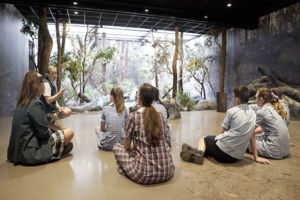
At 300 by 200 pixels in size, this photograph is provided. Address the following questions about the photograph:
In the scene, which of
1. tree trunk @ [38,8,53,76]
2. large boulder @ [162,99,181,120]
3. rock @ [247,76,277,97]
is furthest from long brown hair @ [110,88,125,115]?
rock @ [247,76,277,97]

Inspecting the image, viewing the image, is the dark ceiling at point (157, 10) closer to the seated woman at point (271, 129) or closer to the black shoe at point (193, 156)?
the seated woman at point (271, 129)

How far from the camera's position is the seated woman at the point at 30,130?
7.48 ft

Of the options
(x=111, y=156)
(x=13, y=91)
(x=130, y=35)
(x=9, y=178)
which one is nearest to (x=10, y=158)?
(x=9, y=178)

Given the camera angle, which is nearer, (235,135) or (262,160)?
(235,135)

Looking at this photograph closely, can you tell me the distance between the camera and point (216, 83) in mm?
10719

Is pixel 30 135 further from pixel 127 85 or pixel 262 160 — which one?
pixel 127 85

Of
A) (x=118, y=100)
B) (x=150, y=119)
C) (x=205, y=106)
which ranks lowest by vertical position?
(x=205, y=106)

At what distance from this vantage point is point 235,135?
2473mm

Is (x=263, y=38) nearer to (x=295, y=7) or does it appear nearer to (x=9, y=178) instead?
(x=295, y=7)

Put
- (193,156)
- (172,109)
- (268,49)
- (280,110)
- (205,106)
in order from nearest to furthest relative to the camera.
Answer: (193,156), (280,110), (172,109), (268,49), (205,106)

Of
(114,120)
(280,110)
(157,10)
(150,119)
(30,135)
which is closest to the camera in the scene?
(150,119)

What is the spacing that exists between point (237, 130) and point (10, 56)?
7198mm

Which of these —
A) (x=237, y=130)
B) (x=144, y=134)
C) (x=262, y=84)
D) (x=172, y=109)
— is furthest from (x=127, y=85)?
(x=144, y=134)

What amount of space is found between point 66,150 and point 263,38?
8.12 meters
